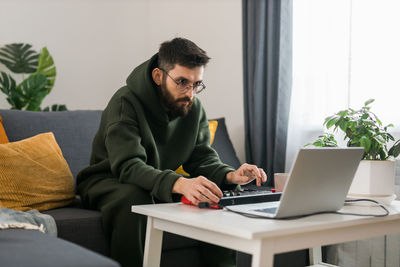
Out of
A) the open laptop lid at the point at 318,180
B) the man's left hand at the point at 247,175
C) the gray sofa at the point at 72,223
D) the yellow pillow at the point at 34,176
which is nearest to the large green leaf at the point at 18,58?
the gray sofa at the point at 72,223

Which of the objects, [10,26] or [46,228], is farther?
[10,26]

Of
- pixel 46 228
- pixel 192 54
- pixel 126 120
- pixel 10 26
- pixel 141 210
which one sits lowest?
pixel 46 228

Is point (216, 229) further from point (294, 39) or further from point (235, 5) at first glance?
point (235, 5)

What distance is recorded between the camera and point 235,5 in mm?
3266

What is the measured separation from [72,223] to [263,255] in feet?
2.86

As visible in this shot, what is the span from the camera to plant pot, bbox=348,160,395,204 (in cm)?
173

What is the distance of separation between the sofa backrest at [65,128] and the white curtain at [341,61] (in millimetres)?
1097

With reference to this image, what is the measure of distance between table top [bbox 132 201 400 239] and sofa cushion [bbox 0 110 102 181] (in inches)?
37.1

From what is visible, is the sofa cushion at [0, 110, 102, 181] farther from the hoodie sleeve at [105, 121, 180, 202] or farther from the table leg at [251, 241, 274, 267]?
the table leg at [251, 241, 274, 267]

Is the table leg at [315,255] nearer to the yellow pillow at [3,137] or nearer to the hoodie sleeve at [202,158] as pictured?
the hoodie sleeve at [202,158]

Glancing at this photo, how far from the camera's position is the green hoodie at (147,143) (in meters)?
1.74

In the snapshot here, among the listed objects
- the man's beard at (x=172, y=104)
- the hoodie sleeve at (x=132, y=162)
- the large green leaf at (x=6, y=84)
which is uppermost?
the large green leaf at (x=6, y=84)

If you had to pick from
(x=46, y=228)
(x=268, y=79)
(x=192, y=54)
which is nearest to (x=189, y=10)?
(x=268, y=79)

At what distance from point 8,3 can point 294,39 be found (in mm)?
1823
